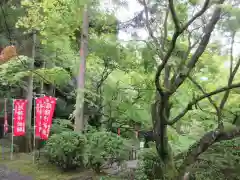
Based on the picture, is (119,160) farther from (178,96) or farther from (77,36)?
(77,36)

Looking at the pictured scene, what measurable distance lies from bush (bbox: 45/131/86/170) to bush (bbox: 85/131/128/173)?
0.38 meters

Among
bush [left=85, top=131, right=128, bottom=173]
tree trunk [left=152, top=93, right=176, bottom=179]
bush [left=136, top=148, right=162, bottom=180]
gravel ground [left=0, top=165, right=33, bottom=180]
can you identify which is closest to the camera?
tree trunk [left=152, top=93, right=176, bottom=179]

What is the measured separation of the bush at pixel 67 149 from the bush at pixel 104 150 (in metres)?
0.38

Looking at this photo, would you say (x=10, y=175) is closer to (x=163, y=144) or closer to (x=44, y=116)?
(x=44, y=116)

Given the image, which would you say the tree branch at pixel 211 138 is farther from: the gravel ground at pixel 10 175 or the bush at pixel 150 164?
the gravel ground at pixel 10 175

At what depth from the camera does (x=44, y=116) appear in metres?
9.52

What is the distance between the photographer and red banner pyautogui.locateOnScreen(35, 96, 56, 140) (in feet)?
31.1

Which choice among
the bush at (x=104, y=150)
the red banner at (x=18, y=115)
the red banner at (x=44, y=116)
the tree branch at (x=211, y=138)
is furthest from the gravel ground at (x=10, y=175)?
the tree branch at (x=211, y=138)

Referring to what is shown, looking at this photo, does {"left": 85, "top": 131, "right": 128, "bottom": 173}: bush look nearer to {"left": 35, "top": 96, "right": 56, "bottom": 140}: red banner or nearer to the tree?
the tree

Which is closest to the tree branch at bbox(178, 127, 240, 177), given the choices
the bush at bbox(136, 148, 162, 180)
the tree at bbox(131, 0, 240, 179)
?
the tree at bbox(131, 0, 240, 179)

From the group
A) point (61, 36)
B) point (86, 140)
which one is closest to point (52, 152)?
point (86, 140)

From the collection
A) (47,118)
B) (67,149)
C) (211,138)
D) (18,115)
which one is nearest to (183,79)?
(211,138)

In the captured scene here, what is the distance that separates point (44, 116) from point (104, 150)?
3.04 meters

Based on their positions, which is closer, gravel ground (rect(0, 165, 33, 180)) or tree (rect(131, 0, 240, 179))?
tree (rect(131, 0, 240, 179))
